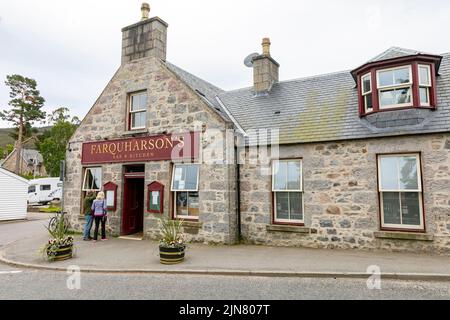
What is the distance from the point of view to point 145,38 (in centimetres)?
1258

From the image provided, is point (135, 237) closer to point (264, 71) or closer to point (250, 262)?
point (250, 262)

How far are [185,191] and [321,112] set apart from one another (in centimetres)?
592

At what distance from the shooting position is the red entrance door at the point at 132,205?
12125 millimetres

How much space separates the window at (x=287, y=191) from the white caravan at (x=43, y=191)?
32.1 m

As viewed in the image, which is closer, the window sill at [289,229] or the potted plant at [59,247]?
the potted plant at [59,247]

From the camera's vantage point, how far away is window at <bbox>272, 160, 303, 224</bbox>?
995 cm

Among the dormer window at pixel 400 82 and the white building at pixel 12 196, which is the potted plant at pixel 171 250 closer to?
the dormer window at pixel 400 82

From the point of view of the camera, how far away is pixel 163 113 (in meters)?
11.6

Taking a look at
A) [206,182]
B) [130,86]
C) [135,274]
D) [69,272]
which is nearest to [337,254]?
[206,182]

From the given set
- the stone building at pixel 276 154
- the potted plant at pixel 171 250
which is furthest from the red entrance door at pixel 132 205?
the potted plant at pixel 171 250

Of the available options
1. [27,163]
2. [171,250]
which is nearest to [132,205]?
[171,250]

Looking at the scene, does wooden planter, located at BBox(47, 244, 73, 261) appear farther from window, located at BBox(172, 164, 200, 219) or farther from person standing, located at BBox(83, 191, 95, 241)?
window, located at BBox(172, 164, 200, 219)

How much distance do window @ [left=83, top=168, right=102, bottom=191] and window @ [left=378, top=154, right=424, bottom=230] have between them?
1115 cm

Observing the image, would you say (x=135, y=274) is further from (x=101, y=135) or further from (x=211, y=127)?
(x=101, y=135)
